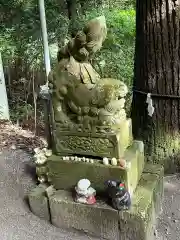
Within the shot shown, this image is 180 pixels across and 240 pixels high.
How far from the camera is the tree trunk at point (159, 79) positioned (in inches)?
123

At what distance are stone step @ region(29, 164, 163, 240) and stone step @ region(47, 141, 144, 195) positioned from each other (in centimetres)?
8

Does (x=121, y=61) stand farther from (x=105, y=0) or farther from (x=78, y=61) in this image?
(x=78, y=61)

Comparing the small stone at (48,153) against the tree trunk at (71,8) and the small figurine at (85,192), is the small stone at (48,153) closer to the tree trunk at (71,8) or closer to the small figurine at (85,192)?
the small figurine at (85,192)

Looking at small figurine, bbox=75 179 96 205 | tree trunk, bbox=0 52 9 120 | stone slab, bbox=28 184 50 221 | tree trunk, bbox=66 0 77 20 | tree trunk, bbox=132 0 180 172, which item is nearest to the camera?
small figurine, bbox=75 179 96 205

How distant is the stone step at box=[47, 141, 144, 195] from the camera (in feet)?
8.05

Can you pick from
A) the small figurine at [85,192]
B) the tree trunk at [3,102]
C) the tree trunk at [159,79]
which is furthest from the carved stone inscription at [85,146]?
the tree trunk at [3,102]

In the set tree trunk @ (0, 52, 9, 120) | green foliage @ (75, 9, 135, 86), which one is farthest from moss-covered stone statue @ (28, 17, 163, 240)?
green foliage @ (75, 9, 135, 86)

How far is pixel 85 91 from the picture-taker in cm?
244

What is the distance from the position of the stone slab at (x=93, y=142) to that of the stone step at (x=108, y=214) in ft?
1.09

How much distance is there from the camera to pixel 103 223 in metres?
2.47

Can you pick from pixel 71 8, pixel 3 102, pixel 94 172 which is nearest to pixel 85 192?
pixel 94 172

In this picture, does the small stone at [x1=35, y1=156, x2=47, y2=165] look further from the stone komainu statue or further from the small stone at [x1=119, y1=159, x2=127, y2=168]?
the small stone at [x1=119, y1=159, x2=127, y2=168]

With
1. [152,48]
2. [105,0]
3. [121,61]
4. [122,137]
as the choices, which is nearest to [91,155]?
[122,137]

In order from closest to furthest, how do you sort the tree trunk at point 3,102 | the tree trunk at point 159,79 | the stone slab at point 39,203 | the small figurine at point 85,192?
1. the small figurine at point 85,192
2. the stone slab at point 39,203
3. the tree trunk at point 159,79
4. the tree trunk at point 3,102
